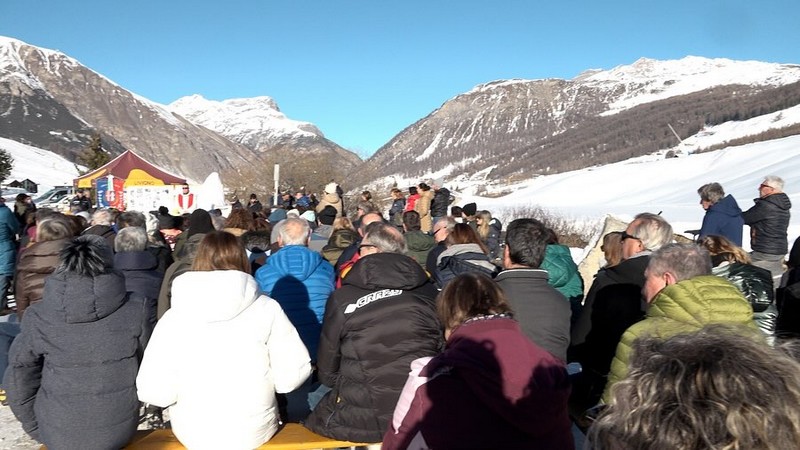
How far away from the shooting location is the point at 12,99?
128375mm

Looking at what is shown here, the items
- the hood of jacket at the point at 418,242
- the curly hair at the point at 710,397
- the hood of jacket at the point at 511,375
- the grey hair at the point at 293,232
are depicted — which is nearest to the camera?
the curly hair at the point at 710,397

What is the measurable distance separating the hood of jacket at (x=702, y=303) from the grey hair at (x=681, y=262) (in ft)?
0.61

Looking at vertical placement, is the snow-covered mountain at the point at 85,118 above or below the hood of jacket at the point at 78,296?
above

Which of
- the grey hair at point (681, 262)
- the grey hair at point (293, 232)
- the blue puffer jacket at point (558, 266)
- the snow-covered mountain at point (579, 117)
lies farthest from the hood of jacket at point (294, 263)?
the snow-covered mountain at point (579, 117)

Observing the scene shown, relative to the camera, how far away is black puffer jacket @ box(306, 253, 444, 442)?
3271 millimetres

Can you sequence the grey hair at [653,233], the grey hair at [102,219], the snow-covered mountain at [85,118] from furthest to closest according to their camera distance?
the snow-covered mountain at [85,118], the grey hair at [102,219], the grey hair at [653,233]

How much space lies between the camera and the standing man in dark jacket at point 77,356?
322 cm

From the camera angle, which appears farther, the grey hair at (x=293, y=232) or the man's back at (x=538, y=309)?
the grey hair at (x=293, y=232)

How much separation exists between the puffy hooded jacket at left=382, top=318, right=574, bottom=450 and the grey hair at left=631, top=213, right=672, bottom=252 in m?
2.35

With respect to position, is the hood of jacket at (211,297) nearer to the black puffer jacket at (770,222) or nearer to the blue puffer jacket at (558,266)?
the blue puffer jacket at (558,266)

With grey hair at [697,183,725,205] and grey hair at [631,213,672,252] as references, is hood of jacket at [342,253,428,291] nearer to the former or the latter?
grey hair at [631,213,672,252]

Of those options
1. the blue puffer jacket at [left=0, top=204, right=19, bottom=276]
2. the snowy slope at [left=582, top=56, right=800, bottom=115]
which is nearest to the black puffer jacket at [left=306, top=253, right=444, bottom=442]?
the blue puffer jacket at [left=0, top=204, right=19, bottom=276]

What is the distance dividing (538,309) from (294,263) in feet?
6.72

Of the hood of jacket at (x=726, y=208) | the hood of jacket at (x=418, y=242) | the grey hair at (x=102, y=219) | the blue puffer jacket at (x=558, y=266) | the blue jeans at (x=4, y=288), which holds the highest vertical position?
the grey hair at (x=102, y=219)
